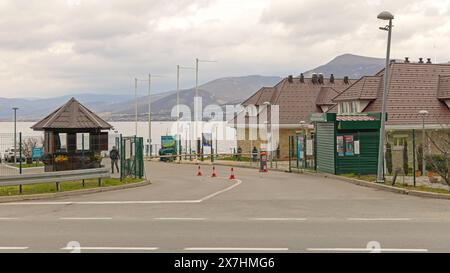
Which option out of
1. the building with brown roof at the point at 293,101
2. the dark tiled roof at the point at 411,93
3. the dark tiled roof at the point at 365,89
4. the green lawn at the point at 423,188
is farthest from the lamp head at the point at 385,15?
the building with brown roof at the point at 293,101

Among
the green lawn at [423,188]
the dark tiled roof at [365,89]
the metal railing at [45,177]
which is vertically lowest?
the green lawn at [423,188]

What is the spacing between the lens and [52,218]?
45.8 feet

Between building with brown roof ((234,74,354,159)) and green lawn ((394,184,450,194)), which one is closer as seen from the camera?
green lawn ((394,184,450,194))

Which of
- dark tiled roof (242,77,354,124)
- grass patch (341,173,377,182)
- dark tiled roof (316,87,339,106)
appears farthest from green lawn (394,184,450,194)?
dark tiled roof (316,87,339,106)

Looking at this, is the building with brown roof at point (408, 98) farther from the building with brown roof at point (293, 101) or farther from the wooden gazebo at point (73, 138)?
the wooden gazebo at point (73, 138)

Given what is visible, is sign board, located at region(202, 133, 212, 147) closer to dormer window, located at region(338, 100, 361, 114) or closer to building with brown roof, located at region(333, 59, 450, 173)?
dormer window, located at region(338, 100, 361, 114)

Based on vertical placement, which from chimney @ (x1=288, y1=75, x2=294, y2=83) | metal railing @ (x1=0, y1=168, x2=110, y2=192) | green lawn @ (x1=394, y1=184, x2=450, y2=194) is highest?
chimney @ (x1=288, y1=75, x2=294, y2=83)

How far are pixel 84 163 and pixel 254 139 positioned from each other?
110 ft

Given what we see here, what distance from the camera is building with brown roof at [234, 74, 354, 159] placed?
54.1 m

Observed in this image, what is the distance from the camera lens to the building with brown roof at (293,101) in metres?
54.1

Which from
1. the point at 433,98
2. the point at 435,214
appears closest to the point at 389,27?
the point at 435,214

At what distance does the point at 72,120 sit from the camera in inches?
1112

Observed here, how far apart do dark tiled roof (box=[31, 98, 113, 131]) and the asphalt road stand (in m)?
8.50
